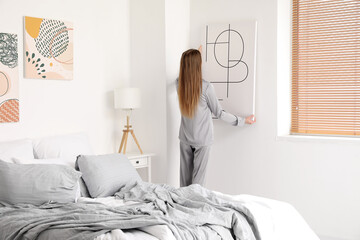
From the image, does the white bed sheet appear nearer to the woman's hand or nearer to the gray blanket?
the gray blanket

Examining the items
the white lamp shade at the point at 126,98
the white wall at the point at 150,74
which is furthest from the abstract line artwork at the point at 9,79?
the white wall at the point at 150,74

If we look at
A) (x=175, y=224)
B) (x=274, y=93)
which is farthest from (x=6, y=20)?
(x=274, y=93)

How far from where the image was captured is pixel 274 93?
4504 millimetres

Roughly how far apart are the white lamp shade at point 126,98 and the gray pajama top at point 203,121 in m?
0.53

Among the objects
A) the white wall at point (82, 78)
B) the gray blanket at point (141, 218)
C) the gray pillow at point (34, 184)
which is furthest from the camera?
the white wall at point (82, 78)

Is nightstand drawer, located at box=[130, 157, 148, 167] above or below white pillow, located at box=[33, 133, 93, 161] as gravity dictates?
below

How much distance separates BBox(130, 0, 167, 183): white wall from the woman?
0.27m

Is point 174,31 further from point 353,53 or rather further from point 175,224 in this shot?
point 175,224

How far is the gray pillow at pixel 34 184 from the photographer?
2988 mm

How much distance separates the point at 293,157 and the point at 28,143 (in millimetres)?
2505

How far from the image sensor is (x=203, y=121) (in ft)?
14.3

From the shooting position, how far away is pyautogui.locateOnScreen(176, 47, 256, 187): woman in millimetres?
4266

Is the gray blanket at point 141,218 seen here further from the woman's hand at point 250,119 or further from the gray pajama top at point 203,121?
the woman's hand at point 250,119

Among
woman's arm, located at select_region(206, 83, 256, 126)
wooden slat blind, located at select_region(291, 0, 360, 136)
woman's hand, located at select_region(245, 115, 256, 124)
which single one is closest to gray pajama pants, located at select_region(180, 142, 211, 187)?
woman's arm, located at select_region(206, 83, 256, 126)
